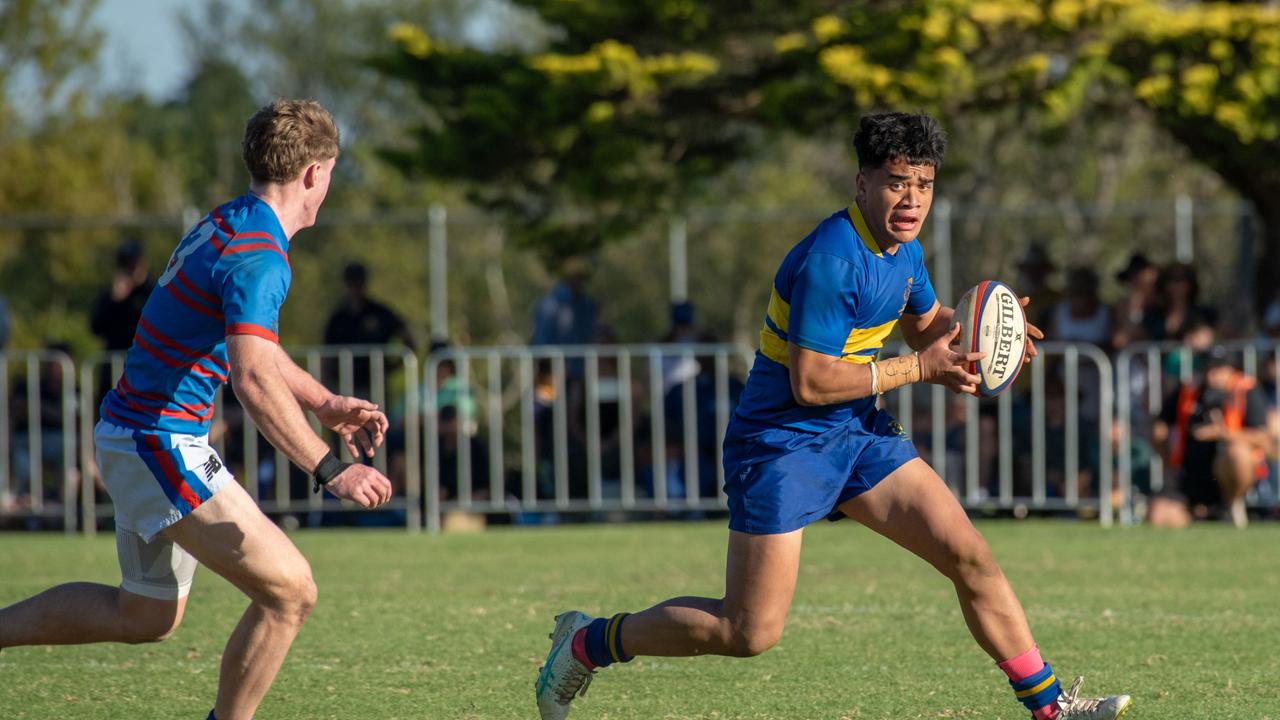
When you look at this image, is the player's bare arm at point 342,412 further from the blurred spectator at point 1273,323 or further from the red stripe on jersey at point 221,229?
the blurred spectator at point 1273,323

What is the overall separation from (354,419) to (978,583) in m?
1.99

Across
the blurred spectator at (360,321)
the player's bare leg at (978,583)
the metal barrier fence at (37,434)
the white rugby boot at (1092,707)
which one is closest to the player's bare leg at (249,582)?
the player's bare leg at (978,583)

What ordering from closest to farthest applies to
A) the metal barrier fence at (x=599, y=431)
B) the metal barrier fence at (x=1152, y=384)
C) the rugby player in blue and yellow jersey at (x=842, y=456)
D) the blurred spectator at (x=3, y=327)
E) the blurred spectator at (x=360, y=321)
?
the rugby player in blue and yellow jersey at (x=842, y=456)
the metal barrier fence at (x=1152, y=384)
the metal barrier fence at (x=599, y=431)
the blurred spectator at (x=360, y=321)
the blurred spectator at (x=3, y=327)

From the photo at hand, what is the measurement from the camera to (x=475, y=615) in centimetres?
844

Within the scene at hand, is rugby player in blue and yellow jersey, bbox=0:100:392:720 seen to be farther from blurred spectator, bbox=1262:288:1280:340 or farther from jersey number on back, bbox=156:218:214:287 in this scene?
blurred spectator, bbox=1262:288:1280:340

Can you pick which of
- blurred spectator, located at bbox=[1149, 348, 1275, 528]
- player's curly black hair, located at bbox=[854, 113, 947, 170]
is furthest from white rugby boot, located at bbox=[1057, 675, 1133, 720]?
blurred spectator, located at bbox=[1149, 348, 1275, 528]

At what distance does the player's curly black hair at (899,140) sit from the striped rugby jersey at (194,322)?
70.6 inches

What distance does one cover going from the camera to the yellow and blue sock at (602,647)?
5.57 metres

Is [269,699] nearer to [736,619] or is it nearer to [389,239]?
[736,619]

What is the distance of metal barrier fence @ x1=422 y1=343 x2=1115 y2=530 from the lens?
44.5 ft

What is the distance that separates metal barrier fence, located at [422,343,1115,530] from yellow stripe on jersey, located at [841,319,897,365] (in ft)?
26.8

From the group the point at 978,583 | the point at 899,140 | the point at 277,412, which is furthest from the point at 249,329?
the point at 978,583

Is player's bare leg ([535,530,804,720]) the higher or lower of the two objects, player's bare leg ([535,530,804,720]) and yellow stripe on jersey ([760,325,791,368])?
the lower

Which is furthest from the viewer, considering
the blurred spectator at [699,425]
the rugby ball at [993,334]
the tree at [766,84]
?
the tree at [766,84]
